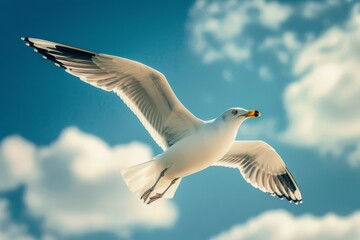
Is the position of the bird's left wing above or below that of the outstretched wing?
above

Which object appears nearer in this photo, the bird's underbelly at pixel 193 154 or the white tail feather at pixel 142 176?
the bird's underbelly at pixel 193 154

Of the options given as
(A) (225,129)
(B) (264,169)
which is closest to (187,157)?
(A) (225,129)

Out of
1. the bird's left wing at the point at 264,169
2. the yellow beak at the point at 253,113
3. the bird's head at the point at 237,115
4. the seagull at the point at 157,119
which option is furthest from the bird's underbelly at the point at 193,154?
the bird's left wing at the point at 264,169

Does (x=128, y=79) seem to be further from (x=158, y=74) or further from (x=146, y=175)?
(x=146, y=175)

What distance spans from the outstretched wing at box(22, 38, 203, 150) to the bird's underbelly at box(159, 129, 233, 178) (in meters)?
0.30

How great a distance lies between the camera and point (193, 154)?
596 centimetres

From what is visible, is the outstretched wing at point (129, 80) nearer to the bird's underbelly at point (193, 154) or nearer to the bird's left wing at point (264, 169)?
the bird's underbelly at point (193, 154)

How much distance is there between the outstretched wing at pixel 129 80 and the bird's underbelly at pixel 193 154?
0.30 metres

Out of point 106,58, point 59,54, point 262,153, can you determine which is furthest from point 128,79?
point 262,153

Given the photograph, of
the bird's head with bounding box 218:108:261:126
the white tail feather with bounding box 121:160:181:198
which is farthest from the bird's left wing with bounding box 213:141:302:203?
the white tail feather with bounding box 121:160:181:198

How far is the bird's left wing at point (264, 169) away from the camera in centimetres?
717

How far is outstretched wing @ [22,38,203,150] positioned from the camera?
615cm

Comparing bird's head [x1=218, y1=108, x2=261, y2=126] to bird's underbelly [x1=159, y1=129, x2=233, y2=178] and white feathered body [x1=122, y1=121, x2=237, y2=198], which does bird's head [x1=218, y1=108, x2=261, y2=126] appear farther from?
bird's underbelly [x1=159, y1=129, x2=233, y2=178]

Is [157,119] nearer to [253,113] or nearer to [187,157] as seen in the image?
[187,157]
